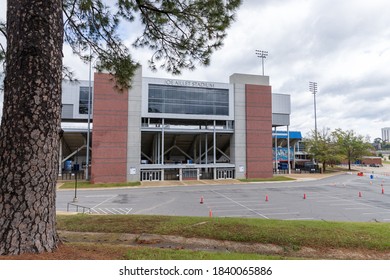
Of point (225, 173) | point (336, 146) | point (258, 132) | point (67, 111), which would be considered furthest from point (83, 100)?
point (336, 146)

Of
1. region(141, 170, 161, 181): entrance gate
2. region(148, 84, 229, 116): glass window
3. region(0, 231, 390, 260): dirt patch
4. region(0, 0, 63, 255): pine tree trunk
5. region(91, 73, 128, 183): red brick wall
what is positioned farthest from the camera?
region(141, 170, 161, 181): entrance gate

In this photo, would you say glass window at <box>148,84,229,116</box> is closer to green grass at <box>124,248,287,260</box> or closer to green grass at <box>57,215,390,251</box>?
green grass at <box>57,215,390,251</box>

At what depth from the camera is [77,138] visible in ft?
143

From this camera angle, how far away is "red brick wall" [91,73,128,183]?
34.3 meters

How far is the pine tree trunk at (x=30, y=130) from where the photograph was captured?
11.9 feet

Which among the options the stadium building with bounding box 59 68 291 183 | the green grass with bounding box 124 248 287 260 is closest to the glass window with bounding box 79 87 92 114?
the stadium building with bounding box 59 68 291 183

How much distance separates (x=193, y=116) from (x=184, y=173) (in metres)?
9.47

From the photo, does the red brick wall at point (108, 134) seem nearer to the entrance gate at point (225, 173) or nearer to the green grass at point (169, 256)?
the entrance gate at point (225, 173)

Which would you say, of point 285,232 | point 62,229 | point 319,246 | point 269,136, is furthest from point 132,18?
point 269,136

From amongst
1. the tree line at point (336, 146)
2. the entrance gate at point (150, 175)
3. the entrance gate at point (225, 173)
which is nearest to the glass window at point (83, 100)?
the entrance gate at point (150, 175)

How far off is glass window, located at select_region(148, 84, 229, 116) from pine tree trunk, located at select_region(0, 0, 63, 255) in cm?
3364

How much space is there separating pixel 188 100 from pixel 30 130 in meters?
36.0

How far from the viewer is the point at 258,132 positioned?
41938 millimetres

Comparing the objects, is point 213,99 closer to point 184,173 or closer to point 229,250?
point 184,173
